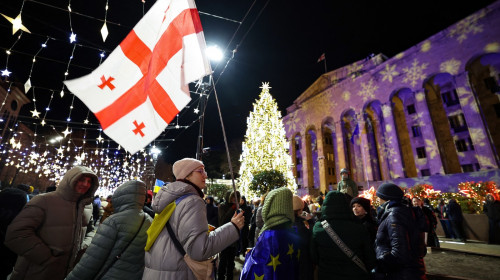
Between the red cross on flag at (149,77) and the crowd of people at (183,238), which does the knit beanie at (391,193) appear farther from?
the red cross on flag at (149,77)

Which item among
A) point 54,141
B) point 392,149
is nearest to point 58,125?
point 54,141

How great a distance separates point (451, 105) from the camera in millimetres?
28109

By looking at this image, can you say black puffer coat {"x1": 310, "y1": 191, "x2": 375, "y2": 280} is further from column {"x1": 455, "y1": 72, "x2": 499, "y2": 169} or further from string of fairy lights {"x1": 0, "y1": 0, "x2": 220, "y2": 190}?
column {"x1": 455, "y1": 72, "x2": 499, "y2": 169}

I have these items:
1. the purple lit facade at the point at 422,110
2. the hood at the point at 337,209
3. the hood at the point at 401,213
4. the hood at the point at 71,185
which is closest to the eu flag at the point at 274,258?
the hood at the point at 337,209

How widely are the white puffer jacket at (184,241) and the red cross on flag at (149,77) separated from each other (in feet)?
5.42

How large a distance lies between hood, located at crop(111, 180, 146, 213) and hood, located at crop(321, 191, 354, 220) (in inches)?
92.8

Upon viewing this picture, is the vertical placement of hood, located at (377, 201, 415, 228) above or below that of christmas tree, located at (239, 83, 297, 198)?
below

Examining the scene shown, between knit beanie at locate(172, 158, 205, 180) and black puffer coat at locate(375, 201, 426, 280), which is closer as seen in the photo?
knit beanie at locate(172, 158, 205, 180)

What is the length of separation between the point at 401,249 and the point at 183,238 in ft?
8.91

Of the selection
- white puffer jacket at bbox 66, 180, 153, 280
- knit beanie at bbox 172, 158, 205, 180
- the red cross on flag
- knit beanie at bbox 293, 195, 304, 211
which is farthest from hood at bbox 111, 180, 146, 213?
knit beanie at bbox 293, 195, 304, 211

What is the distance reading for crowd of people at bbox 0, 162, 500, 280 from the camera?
190cm

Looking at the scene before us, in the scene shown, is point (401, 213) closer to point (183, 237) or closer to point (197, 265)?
point (197, 265)

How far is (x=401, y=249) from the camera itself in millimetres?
2721

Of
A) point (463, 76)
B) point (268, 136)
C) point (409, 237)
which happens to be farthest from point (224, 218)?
point (463, 76)
